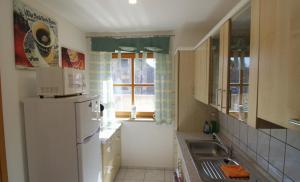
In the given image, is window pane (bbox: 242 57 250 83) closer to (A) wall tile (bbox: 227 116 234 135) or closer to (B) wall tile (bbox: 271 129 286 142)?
(B) wall tile (bbox: 271 129 286 142)

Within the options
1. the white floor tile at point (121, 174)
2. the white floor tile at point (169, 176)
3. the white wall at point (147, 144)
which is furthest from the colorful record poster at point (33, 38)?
the white floor tile at point (169, 176)

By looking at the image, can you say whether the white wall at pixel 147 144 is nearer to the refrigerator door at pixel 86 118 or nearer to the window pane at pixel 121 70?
the window pane at pixel 121 70

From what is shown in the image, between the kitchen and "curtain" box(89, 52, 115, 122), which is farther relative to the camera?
"curtain" box(89, 52, 115, 122)

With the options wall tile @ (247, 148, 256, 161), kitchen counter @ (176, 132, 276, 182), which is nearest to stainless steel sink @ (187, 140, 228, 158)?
kitchen counter @ (176, 132, 276, 182)

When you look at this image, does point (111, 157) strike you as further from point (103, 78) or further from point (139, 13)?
point (139, 13)

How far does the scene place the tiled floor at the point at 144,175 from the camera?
275 centimetres

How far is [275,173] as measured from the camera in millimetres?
1194

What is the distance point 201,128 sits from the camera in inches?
94.9

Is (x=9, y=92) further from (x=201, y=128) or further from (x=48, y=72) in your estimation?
(x=201, y=128)

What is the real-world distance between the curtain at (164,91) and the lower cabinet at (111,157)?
767 mm

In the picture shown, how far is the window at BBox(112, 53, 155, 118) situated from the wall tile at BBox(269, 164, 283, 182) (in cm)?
205

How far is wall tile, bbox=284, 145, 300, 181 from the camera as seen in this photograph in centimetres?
100

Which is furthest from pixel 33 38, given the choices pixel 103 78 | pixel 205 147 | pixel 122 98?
pixel 205 147

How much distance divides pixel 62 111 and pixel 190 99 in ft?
5.24
